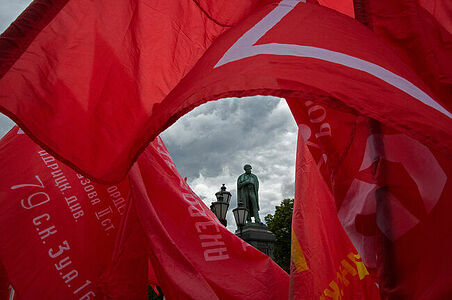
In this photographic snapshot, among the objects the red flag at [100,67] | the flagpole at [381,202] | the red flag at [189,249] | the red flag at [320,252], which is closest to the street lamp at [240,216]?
the red flag at [189,249]

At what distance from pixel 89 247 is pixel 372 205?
1824 millimetres

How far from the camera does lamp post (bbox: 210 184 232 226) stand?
23.7 feet

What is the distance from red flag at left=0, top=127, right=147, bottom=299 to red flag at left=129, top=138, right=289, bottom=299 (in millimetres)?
151

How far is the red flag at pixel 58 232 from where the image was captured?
1963 mm

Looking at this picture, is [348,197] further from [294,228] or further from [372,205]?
[294,228]

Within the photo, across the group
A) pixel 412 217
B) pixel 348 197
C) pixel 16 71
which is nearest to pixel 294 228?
pixel 348 197

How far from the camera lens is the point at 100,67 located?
1426mm

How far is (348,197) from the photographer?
1.24 m

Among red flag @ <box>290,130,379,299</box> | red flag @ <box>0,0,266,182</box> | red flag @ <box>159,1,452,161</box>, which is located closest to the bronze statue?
red flag @ <box>290,130,379,299</box>

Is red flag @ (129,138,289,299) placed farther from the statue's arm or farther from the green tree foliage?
the green tree foliage

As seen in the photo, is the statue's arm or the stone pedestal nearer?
the stone pedestal

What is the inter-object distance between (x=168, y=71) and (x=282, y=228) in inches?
1146

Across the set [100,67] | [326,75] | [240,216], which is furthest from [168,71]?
[240,216]

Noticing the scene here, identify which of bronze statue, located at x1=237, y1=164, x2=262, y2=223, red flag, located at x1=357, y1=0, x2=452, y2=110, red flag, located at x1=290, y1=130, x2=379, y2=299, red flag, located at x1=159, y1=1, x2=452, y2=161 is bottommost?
red flag, located at x1=290, y1=130, x2=379, y2=299
